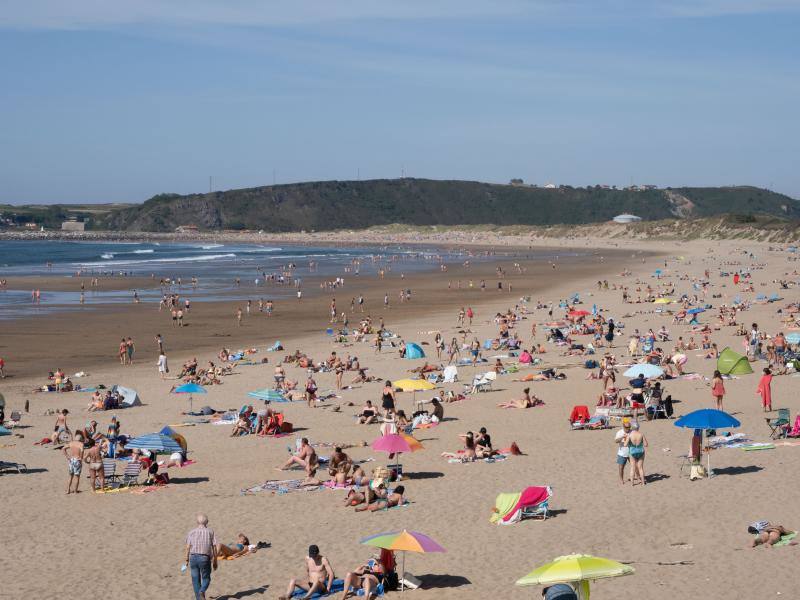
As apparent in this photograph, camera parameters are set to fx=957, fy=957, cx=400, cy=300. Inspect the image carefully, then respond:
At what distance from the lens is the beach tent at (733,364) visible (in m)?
20.4

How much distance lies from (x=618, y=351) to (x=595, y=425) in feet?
33.7

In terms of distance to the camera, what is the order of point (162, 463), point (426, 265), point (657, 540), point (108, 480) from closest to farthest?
1. point (657, 540)
2. point (108, 480)
3. point (162, 463)
4. point (426, 265)

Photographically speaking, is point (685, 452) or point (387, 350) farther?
point (387, 350)

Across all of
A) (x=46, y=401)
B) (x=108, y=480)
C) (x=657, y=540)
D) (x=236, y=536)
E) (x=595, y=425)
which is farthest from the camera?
(x=46, y=401)

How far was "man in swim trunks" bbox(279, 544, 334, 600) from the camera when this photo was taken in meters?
9.84

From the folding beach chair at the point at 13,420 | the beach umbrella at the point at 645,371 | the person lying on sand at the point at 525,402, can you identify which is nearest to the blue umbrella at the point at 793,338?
the beach umbrella at the point at 645,371

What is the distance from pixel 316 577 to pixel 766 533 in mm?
5016

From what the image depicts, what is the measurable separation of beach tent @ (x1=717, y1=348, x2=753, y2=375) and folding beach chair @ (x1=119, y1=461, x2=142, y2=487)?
488 inches

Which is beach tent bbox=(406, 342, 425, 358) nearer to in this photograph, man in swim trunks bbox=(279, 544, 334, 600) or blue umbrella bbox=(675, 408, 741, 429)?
blue umbrella bbox=(675, 408, 741, 429)

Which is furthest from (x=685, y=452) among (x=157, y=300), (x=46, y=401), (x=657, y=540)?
(x=157, y=300)

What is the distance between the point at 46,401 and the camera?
22594 mm

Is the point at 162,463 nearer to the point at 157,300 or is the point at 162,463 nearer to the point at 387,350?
the point at 387,350

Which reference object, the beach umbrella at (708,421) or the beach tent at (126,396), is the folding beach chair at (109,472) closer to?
the beach tent at (126,396)

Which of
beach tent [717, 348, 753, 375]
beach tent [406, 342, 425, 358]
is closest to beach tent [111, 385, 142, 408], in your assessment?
beach tent [406, 342, 425, 358]
